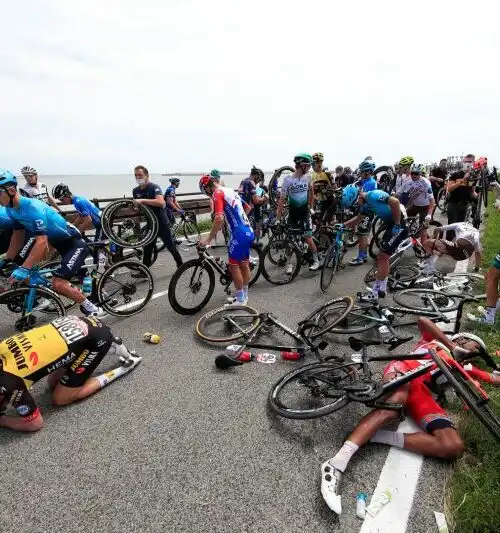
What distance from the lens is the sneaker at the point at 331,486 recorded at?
2.08 m

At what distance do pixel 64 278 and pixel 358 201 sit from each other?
16.8 ft

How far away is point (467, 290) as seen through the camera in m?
5.39

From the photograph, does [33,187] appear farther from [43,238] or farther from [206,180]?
[206,180]

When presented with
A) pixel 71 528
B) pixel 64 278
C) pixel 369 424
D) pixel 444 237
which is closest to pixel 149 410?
pixel 71 528

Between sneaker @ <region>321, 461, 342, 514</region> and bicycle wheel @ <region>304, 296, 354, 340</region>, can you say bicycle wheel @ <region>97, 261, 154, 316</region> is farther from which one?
sneaker @ <region>321, 461, 342, 514</region>

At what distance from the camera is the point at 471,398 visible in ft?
7.20

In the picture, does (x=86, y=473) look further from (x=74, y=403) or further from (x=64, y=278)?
(x=64, y=278)

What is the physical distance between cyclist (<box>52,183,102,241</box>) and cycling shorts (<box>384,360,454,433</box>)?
6.06 meters

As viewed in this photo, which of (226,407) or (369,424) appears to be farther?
(226,407)

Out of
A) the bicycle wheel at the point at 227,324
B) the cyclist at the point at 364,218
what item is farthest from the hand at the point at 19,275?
the cyclist at the point at 364,218

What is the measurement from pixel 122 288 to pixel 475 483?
5043 mm

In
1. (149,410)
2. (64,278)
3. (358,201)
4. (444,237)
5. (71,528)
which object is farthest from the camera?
(358,201)

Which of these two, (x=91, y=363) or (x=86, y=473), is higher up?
(x=91, y=363)

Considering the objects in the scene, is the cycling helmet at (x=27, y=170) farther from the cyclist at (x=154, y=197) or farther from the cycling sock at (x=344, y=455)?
the cycling sock at (x=344, y=455)
